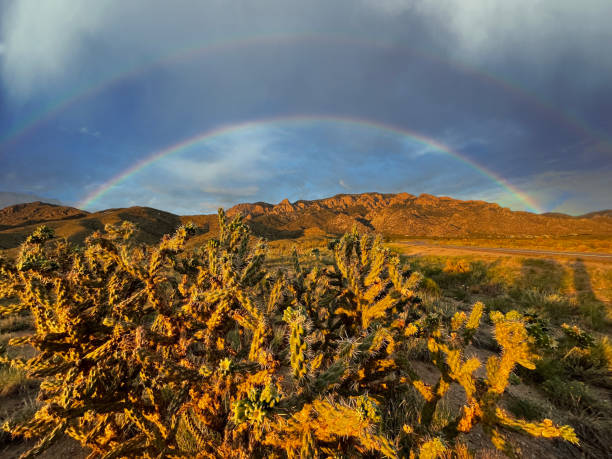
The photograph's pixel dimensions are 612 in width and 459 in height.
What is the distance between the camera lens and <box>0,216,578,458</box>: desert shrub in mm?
1529

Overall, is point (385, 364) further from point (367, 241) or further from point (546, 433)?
point (367, 241)

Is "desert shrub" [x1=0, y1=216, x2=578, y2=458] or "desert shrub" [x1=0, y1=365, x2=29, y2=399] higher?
"desert shrub" [x1=0, y1=216, x2=578, y2=458]

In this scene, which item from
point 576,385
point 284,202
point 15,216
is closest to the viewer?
point 576,385

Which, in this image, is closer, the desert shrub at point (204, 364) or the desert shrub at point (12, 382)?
the desert shrub at point (204, 364)

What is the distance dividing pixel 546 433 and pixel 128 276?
141 inches

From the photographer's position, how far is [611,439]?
10.1ft

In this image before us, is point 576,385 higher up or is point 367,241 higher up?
point 367,241

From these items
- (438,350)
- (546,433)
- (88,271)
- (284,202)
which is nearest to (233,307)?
(88,271)

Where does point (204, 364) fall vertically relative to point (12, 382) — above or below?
above

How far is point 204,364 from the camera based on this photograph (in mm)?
1767

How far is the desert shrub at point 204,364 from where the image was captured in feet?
5.02

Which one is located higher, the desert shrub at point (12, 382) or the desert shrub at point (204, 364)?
the desert shrub at point (204, 364)

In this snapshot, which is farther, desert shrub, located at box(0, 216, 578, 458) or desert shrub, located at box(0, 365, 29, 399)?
desert shrub, located at box(0, 365, 29, 399)

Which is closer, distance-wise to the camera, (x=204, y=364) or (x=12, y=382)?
(x=204, y=364)
